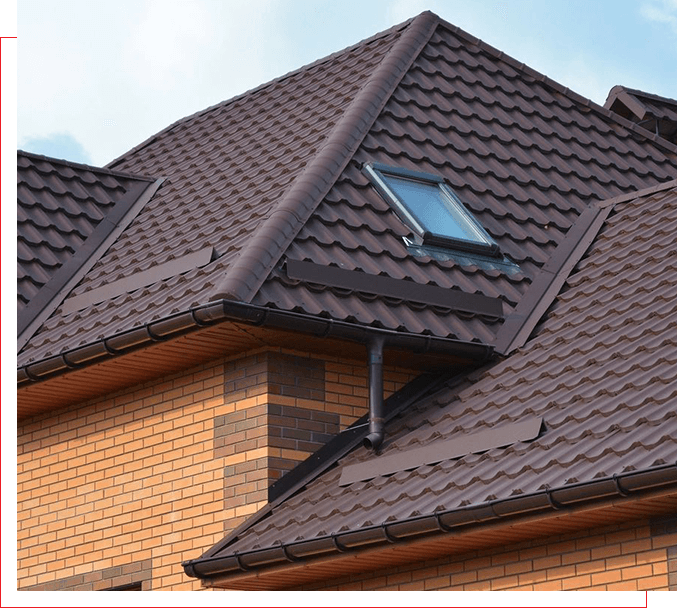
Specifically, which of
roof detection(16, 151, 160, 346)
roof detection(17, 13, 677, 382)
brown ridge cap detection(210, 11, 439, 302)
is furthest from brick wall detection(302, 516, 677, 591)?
roof detection(16, 151, 160, 346)

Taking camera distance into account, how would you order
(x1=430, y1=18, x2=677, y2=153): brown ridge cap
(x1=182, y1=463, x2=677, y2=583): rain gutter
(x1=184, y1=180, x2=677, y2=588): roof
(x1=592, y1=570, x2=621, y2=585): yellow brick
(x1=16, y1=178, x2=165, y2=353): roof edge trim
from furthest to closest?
(x1=430, y1=18, x2=677, y2=153): brown ridge cap → (x1=16, y1=178, x2=165, y2=353): roof edge trim → (x1=184, y1=180, x2=677, y2=588): roof → (x1=592, y1=570, x2=621, y2=585): yellow brick → (x1=182, y1=463, x2=677, y2=583): rain gutter

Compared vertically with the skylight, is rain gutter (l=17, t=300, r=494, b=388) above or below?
below

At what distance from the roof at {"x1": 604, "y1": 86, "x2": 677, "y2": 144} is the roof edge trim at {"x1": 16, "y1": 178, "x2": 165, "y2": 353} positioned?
5.47m

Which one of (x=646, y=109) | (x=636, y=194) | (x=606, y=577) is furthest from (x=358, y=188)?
(x=646, y=109)

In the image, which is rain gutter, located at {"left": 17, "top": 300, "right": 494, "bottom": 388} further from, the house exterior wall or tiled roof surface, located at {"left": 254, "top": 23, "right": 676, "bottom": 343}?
the house exterior wall

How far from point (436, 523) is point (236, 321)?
220 cm

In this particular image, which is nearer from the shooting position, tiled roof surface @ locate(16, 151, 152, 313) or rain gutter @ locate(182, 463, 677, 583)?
rain gutter @ locate(182, 463, 677, 583)

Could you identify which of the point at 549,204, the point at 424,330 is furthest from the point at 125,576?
the point at 549,204

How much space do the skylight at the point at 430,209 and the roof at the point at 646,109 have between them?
15.0ft

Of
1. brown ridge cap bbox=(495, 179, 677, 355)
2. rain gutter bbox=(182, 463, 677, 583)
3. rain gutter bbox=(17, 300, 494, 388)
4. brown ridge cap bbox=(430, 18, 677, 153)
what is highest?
brown ridge cap bbox=(430, 18, 677, 153)

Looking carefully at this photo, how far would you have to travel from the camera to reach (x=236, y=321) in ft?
31.0

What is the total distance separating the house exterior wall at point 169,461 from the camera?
9906 millimetres

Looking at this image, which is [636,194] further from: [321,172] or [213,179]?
[213,179]

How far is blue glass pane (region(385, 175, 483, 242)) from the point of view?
37.6ft
